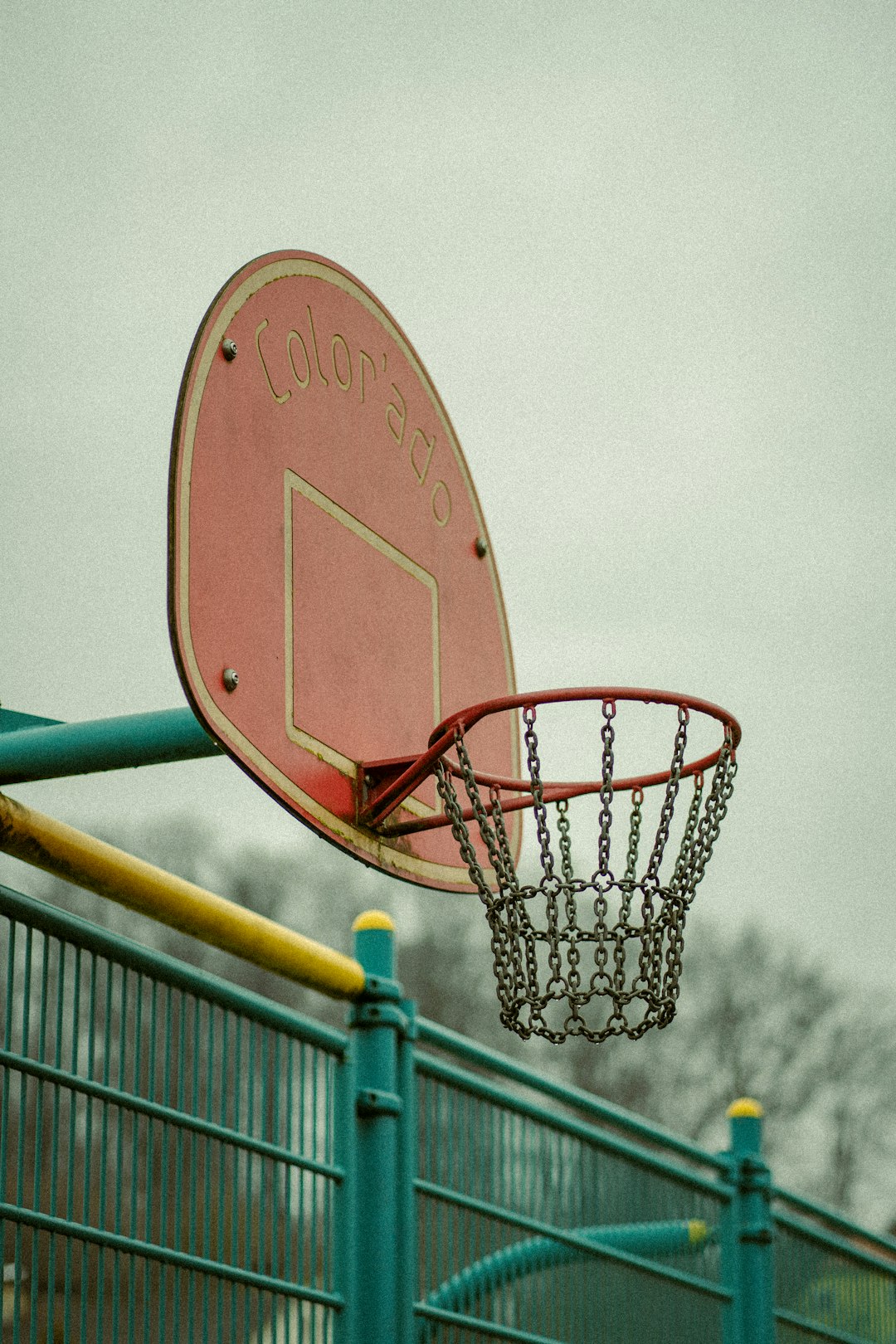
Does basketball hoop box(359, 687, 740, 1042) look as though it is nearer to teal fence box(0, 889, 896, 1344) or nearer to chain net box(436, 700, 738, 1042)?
chain net box(436, 700, 738, 1042)

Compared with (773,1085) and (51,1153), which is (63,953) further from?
(773,1085)

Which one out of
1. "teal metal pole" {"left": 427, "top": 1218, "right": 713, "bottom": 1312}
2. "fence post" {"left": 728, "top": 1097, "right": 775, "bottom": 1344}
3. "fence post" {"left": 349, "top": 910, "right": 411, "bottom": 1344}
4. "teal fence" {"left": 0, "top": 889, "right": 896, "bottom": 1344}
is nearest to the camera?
"teal fence" {"left": 0, "top": 889, "right": 896, "bottom": 1344}

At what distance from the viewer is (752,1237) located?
519 centimetres

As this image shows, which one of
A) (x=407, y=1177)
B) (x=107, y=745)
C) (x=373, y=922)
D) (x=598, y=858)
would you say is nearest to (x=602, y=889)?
(x=598, y=858)

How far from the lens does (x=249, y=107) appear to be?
34969 mm

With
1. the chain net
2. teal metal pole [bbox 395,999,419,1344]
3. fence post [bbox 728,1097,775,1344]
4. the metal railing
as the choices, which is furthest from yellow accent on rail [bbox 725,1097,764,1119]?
the chain net

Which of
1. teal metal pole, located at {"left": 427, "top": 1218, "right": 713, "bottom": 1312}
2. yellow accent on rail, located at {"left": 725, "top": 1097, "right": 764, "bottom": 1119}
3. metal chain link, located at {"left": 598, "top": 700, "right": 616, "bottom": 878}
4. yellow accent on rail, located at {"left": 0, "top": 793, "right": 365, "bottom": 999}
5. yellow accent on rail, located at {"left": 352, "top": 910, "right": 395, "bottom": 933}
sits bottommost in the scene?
teal metal pole, located at {"left": 427, "top": 1218, "right": 713, "bottom": 1312}

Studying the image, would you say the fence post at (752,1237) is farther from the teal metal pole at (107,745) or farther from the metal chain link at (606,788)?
the teal metal pole at (107,745)

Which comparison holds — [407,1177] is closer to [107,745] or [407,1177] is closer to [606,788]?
[606,788]

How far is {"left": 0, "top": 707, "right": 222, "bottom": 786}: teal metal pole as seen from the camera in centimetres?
327

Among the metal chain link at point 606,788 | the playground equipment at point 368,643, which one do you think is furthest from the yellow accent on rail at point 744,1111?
the metal chain link at point 606,788

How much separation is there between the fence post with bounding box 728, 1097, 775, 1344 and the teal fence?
142 mm

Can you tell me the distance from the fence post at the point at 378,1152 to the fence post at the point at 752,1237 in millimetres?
1763

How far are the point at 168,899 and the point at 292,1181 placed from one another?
59 cm
